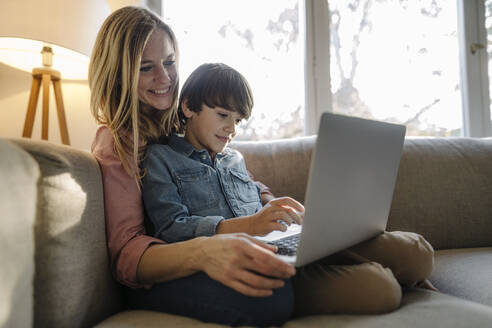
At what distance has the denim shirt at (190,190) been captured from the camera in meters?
0.73

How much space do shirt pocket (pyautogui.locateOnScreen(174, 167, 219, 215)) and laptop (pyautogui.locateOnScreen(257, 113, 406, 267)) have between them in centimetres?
18

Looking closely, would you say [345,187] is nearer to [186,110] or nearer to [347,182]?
[347,182]

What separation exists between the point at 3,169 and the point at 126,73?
0.44 m

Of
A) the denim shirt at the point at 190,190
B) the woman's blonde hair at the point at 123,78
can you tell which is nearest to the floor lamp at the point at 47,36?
the woman's blonde hair at the point at 123,78

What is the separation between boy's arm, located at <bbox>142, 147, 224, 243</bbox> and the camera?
720mm

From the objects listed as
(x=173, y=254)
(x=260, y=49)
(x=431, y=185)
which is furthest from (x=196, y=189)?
(x=260, y=49)

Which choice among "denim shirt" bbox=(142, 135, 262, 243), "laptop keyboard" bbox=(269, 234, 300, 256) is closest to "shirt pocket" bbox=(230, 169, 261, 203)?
"denim shirt" bbox=(142, 135, 262, 243)

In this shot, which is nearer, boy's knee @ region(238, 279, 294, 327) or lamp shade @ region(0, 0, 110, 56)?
boy's knee @ region(238, 279, 294, 327)

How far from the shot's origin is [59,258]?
55 cm

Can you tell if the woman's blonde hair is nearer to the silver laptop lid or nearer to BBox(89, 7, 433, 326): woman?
BBox(89, 7, 433, 326): woman

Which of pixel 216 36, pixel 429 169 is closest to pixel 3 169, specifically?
pixel 429 169

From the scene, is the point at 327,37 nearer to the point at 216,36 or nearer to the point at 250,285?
the point at 216,36

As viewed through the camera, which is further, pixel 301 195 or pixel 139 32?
pixel 301 195

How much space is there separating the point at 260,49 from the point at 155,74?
1.05 metres
